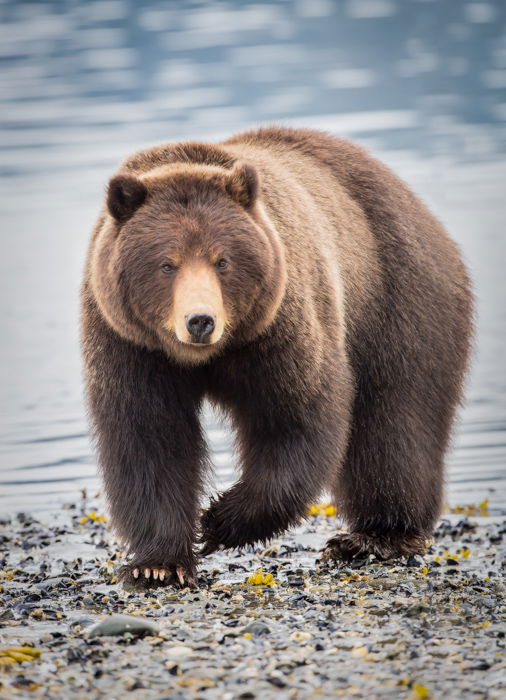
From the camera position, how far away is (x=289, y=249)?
761cm

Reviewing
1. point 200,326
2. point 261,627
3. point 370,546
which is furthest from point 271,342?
point 370,546

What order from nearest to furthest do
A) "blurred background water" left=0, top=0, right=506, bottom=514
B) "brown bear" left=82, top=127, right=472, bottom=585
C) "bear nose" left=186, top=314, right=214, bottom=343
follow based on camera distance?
A: "bear nose" left=186, top=314, right=214, bottom=343
"brown bear" left=82, top=127, right=472, bottom=585
"blurred background water" left=0, top=0, right=506, bottom=514

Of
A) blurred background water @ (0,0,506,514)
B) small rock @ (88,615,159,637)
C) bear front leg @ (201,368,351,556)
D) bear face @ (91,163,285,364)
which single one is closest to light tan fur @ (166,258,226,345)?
bear face @ (91,163,285,364)

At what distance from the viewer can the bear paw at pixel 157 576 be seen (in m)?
7.53

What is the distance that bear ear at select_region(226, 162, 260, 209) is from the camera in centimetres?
718

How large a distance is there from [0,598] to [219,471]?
14.5 feet

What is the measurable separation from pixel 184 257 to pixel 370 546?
261cm

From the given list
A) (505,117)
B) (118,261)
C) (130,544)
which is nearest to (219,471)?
(130,544)

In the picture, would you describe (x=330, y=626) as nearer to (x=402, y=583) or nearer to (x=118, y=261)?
(x=402, y=583)

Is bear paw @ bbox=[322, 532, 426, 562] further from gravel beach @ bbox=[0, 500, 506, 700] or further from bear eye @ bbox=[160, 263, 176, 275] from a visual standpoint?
bear eye @ bbox=[160, 263, 176, 275]

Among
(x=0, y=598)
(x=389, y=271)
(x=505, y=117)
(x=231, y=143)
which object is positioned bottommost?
(x=0, y=598)

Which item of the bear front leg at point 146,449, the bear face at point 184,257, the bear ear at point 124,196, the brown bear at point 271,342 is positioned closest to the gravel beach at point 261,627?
the bear front leg at point 146,449

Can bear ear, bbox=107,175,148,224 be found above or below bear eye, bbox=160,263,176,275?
above

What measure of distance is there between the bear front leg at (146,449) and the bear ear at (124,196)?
675 mm
